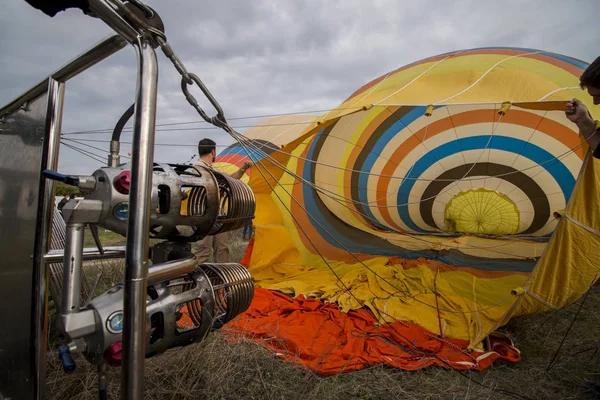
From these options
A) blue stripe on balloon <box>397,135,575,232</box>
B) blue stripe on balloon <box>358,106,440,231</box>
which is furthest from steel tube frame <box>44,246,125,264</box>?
blue stripe on balloon <box>397,135,575,232</box>

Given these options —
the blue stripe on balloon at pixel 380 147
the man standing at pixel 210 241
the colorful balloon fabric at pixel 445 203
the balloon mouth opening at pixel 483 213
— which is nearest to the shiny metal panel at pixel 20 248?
the colorful balloon fabric at pixel 445 203

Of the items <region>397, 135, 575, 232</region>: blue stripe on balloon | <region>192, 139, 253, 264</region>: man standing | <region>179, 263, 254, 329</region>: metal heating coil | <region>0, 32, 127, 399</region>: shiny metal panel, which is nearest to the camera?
<region>0, 32, 127, 399</region>: shiny metal panel

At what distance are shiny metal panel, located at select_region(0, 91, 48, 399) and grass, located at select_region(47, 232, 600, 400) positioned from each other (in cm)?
42

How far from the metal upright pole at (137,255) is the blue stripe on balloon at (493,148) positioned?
10.8 feet

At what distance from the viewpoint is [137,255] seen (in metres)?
0.61

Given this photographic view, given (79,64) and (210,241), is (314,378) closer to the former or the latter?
(79,64)

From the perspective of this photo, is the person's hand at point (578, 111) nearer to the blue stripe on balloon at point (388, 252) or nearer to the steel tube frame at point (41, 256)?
the blue stripe on balloon at point (388, 252)

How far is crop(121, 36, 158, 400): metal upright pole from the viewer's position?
608mm

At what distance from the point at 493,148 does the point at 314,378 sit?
10.7 ft

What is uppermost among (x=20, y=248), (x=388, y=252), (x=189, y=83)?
(x=189, y=83)

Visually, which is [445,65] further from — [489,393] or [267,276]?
[267,276]

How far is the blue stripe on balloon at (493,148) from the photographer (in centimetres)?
349

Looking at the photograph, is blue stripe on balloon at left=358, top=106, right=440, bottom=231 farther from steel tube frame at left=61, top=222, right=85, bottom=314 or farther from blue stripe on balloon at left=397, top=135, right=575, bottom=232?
steel tube frame at left=61, top=222, right=85, bottom=314

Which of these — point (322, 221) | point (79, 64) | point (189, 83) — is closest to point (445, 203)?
point (322, 221)
